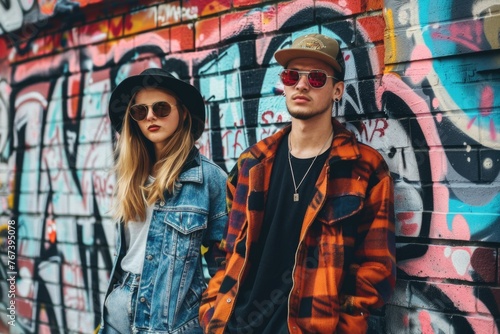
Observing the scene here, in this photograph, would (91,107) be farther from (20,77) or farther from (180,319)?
(180,319)

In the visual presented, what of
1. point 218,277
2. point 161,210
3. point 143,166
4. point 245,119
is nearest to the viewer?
point 218,277

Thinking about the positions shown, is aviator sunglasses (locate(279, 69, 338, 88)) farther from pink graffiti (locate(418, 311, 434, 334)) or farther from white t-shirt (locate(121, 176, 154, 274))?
pink graffiti (locate(418, 311, 434, 334))

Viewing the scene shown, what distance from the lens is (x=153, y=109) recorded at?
2.99 metres

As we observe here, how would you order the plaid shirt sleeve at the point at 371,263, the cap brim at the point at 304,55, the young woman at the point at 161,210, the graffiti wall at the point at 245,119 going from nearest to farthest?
the plaid shirt sleeve at the point at 371,263 → the cap brim at the point at 304,55 → the graffiti wall at the point at 245,119 → the young woman at the point at 161,210

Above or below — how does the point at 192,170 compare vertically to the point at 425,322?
above

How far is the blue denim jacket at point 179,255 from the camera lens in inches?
112

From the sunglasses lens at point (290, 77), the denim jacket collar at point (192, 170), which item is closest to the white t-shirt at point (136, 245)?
the denim jacket collar at point (192, 170)

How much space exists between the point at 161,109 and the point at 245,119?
2.93ft

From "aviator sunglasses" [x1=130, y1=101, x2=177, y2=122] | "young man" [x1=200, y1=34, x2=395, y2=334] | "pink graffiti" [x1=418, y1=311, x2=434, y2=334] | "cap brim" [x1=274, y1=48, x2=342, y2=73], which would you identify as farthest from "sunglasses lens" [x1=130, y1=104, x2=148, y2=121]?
"pink graffiti" [x1=418, y1=311, x2=434, y2=334]

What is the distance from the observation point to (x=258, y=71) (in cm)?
370

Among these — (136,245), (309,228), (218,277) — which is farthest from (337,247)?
(136,245)

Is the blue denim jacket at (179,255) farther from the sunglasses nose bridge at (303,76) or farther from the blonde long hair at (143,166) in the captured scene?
the sunglasses nose bridge at (303,76)

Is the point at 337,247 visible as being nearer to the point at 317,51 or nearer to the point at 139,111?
the point at 317,51

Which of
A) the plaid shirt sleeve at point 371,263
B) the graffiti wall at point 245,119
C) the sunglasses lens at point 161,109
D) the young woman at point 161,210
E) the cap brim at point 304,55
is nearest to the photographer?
the plaid shirt sleeve at point 371,263
